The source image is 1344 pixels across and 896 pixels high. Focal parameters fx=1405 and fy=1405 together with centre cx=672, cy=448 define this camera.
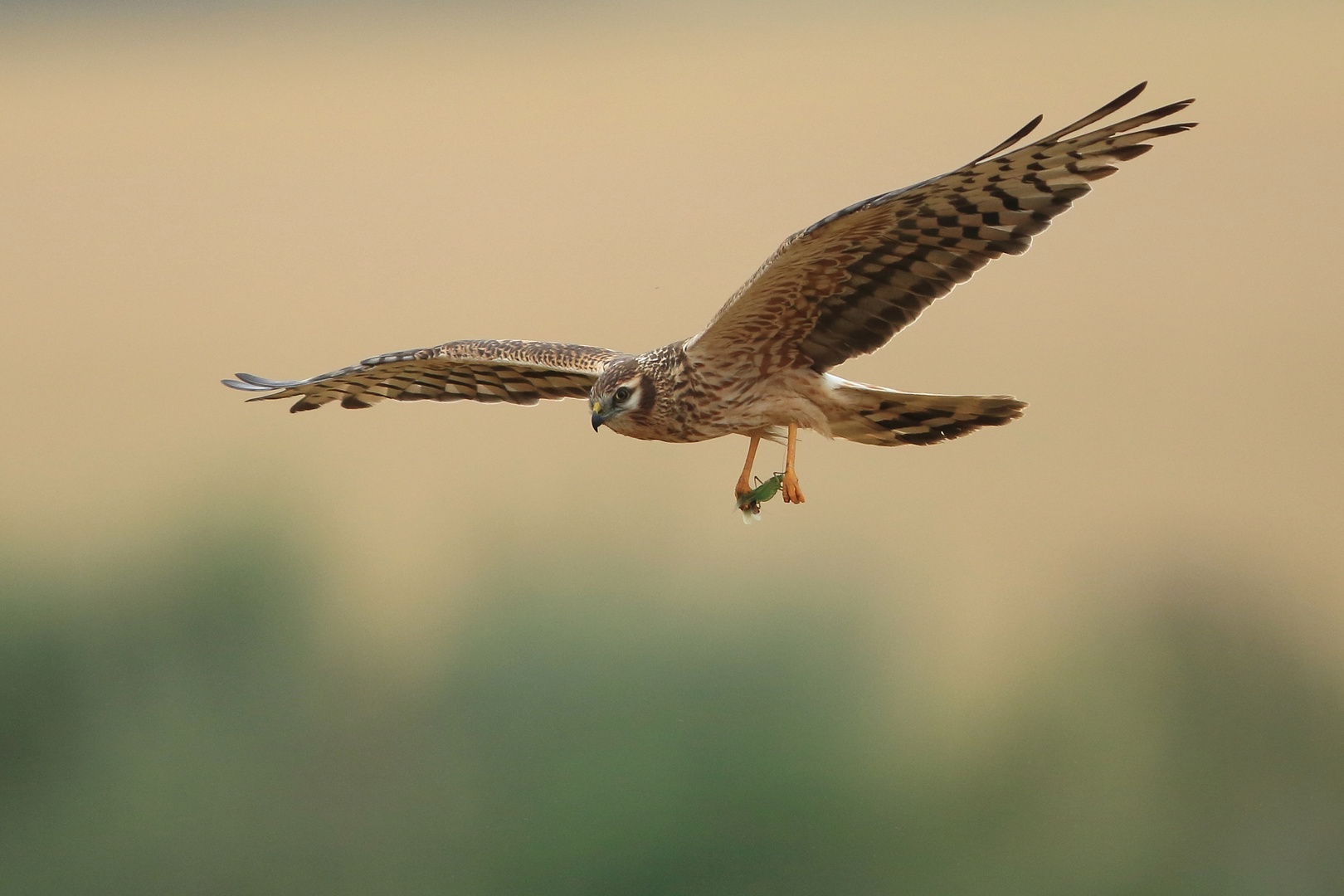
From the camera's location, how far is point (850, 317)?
5828 mm

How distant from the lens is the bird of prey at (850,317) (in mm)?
5230

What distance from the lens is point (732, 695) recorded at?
51.9m

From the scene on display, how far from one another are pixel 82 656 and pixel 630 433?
50.9 metres

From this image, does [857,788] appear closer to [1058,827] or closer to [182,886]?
[1058,827]

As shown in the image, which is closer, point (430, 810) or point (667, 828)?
point (667, 828)

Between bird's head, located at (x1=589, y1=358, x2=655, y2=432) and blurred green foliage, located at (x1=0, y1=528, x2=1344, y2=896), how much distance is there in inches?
1647

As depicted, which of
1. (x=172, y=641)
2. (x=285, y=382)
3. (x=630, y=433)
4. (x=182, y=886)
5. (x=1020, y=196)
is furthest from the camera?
(x=172, y=641)

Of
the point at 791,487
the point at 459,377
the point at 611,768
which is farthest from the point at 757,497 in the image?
the point at 611,768

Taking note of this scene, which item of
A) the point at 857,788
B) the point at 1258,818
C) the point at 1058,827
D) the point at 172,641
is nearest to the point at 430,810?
the point at 172,641

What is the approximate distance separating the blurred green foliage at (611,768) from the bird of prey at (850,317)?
137 feet

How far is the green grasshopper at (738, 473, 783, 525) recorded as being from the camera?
18.1ft

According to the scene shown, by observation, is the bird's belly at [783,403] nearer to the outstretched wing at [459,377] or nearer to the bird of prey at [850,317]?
the bird of prey at [850,317]

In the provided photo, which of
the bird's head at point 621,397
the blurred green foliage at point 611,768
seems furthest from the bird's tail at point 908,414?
the blurred green foliage at point 611,768

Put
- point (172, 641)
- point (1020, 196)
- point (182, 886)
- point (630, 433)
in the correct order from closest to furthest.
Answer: point (1020, 196)
point (630, 433)
point (182, 886)
point (172, 641)
